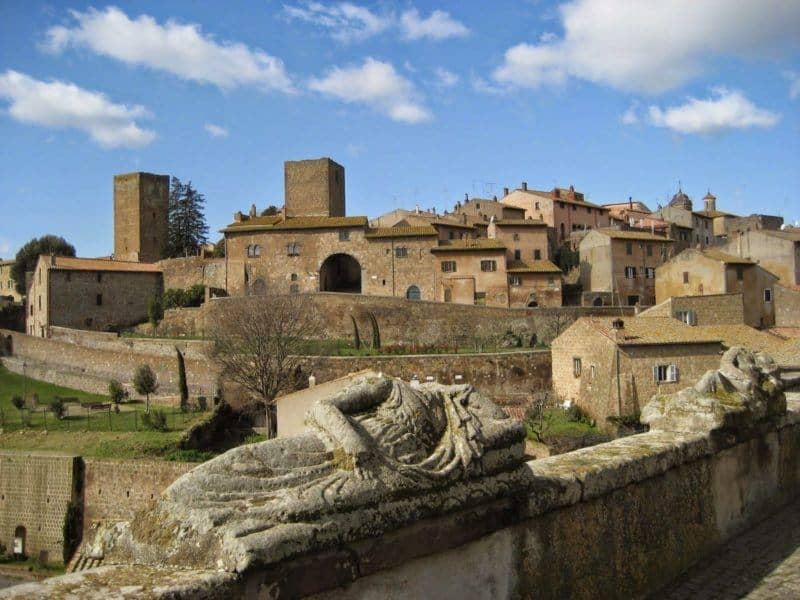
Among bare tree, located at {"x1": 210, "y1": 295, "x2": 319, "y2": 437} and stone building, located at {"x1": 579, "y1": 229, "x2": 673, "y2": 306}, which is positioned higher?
stone building, located at {"x1": 579, "y1": 229, "x2": 673, "y2": 306}

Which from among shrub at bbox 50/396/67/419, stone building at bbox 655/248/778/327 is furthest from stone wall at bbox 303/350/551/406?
stone building at bbox 655/248/778/327

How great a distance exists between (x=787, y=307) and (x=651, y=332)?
65.4ft

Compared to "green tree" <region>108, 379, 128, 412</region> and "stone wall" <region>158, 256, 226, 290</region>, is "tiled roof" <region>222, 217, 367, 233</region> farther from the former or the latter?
"green tree" <region>108, 379, 128, 412</region>

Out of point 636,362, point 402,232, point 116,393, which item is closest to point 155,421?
point 116,393

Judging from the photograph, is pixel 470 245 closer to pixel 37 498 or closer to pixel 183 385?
pixel 183 385

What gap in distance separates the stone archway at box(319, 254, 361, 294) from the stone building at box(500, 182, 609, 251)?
62.6 ft

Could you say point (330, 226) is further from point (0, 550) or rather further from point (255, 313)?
point (0, 550)

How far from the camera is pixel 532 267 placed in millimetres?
54094

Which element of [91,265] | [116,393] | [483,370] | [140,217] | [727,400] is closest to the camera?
[727,400]

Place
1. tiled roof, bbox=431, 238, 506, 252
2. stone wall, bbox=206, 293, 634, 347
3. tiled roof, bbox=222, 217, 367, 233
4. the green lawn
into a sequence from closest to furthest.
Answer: the green lawn < stone wall, bbox=206, 293, 634, 347 < tiled roof, bbox=431, 238, 506, 252 < tiled roof, bbox=222, 217, 367, 233

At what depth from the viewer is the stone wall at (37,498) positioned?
87.9 ft

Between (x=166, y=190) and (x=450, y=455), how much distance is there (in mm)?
80642

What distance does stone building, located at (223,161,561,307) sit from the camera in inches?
2100

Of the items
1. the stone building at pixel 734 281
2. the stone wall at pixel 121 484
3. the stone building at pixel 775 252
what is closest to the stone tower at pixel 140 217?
the stone building at pixel 734 281
